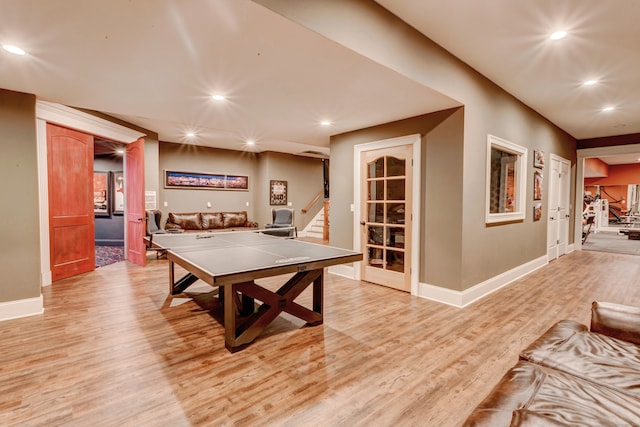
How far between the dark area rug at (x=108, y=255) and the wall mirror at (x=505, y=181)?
688 cm

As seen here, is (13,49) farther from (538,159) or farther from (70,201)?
(538,159)

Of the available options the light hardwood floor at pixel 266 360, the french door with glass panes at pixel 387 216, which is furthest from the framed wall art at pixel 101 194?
the french door with glass panes at pixel 387 216

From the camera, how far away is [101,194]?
8.31 meters

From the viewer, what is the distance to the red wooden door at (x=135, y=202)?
18.3ft

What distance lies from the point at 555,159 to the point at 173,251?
7.18m

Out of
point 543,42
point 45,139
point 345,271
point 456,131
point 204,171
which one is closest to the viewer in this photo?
point 543,42

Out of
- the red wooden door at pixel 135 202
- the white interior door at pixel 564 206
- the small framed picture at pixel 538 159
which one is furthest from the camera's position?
the white interior door at pixel 564 206

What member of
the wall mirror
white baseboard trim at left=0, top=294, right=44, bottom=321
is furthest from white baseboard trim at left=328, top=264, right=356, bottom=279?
white baseboard trim at left=0, top=294, right=44, bottom=321

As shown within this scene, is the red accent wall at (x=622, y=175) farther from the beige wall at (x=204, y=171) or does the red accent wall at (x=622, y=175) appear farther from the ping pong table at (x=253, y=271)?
the ping pong table at (x=253, y=271)

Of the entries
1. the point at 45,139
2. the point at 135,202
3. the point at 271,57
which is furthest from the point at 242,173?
the point at 271,57

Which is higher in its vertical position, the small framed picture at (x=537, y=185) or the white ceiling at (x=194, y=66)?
the white ceiling at (x=194, y=66)

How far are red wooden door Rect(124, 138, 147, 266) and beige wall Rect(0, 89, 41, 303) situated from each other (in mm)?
2242

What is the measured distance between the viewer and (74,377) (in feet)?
6.95

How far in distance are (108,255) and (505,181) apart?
8.13 meters
